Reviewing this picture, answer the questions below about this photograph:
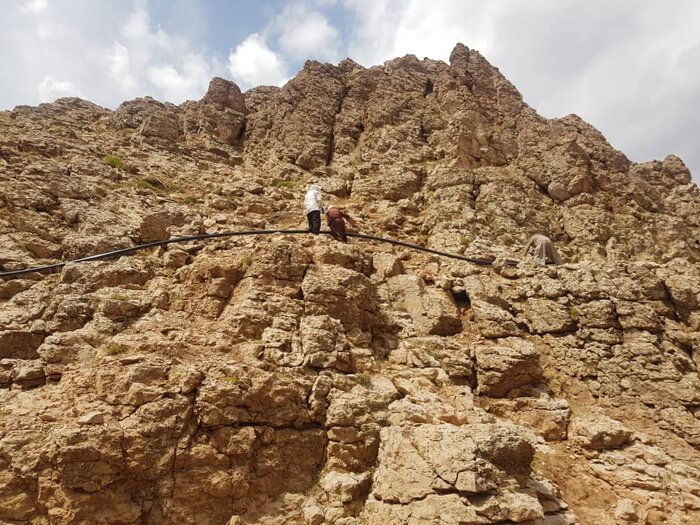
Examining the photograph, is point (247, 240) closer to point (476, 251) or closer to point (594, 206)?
point (476, 251)

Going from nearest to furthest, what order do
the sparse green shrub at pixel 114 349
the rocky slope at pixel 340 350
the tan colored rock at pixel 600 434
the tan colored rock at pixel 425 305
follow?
the rocky slope at pixel 340 350 → the sparse green shrub at pixel 114 349 → the tan colored rock at pixel 600 434 → the tan colored rock at pixel 425 305

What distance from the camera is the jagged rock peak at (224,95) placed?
23.8 meters

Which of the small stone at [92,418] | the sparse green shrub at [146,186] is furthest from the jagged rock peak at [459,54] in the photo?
the small stone at [92,418]

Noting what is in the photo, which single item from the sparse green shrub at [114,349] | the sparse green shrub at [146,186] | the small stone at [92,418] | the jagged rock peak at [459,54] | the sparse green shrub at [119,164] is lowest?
the small stone at [92,418]

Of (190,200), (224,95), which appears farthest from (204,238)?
(224,95)

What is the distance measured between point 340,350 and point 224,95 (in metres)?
A: 20.8

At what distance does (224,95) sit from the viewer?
79.6 feet

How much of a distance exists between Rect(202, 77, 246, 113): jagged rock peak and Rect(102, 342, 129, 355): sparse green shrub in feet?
63.1

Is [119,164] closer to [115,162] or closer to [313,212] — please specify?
[115,162]

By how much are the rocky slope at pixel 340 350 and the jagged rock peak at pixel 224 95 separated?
7164 mm

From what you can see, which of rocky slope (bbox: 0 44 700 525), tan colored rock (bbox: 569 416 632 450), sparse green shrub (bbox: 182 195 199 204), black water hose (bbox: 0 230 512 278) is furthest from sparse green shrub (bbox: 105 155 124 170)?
tan colored rock (bbox: 569 416 632 450)

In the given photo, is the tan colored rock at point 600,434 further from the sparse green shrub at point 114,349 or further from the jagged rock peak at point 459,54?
the jagged rock peak at point 459,54

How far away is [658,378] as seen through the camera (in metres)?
9.44

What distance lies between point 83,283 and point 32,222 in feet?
11.1
